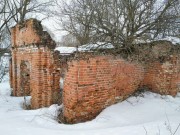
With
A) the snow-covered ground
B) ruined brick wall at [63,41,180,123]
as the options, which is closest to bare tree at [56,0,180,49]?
ruined brick wall at [63,41,180,123]

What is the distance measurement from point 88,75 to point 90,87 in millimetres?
343

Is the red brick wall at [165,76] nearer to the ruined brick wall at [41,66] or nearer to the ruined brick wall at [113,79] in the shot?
the ruined brick wall at [113,79]

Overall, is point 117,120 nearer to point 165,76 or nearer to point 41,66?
point 165,76

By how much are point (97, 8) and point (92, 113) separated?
12.7ft

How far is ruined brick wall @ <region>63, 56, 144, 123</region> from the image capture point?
6.63 metres

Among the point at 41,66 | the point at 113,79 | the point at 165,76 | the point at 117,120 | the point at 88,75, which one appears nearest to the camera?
the point at 117,120

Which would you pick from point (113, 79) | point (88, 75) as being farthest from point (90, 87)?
point (113, 79)

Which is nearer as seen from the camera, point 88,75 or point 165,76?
point 88,75

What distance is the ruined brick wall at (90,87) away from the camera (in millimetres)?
6629

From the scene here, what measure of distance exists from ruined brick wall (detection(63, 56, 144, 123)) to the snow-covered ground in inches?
13.1

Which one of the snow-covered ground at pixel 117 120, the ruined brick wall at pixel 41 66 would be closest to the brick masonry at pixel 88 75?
the ruined brick wall at pixel 41 66

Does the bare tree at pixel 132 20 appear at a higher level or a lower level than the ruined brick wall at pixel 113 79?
higher

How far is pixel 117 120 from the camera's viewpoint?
6508 millimetres

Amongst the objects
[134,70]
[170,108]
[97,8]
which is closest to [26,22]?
[97,8]
